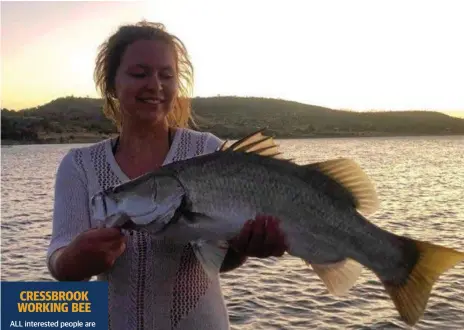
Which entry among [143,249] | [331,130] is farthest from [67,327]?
[331,130]

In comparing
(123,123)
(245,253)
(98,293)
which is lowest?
(98,293)

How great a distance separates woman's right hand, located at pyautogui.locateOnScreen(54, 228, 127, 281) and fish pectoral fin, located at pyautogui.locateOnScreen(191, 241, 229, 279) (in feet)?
1.46

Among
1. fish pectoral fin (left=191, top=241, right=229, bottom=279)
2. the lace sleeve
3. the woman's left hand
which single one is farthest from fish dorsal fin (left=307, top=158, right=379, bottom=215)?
the lace sleeve

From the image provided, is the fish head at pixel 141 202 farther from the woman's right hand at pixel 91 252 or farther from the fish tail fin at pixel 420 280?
the fish tail fin at pixel 420 280

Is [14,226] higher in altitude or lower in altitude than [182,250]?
lower

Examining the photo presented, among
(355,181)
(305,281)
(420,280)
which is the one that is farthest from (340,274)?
(305,281)

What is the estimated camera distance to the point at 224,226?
3.22 meters

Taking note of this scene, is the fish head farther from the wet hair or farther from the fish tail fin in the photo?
the fish tail fin

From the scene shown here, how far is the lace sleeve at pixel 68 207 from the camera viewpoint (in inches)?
129

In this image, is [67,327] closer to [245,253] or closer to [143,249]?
[143,249]

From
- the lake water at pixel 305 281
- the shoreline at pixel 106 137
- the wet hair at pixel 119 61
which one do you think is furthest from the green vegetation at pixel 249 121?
the wet hair at pixel 119 61

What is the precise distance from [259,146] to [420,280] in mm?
1329

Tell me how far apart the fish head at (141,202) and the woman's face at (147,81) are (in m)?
0.45

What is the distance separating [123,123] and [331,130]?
10612cm
